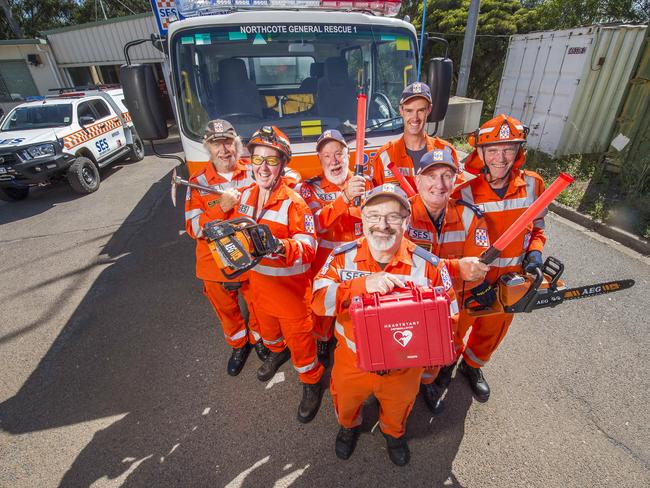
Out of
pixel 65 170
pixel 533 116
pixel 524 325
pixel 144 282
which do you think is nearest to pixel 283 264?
pixel 524 325

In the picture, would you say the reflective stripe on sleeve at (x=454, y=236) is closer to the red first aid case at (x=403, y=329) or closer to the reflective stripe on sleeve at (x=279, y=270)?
the red first aid case at (x=403, y=329)

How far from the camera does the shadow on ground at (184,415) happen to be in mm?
2406

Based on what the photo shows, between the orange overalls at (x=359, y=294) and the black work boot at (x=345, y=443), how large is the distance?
0.29 metres

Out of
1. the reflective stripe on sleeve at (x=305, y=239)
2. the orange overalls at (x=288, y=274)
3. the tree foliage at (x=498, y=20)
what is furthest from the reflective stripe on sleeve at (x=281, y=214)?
the tree foliage at (x=498, y=20)

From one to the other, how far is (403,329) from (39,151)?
30.1ft

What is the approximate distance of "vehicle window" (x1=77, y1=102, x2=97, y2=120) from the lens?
28.4ft

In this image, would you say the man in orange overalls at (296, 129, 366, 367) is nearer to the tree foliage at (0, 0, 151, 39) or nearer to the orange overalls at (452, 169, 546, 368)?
the orange overalls at (452, 169, 546, 368)

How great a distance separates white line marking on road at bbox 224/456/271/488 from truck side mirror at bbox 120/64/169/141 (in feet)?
9.87

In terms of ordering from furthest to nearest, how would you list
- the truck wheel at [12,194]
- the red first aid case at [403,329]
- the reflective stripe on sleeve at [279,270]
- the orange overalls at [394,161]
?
the truck wheel at [12,194]
the orange overalls at [394,161]
the reflective stripe on sleeve at [279,270]
the red first aid case at [403,329]

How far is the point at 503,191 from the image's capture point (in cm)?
237

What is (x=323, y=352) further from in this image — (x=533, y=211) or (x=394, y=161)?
(x=533, y=211)

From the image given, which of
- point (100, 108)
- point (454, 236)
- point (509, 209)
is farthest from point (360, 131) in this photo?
point (100, 108)

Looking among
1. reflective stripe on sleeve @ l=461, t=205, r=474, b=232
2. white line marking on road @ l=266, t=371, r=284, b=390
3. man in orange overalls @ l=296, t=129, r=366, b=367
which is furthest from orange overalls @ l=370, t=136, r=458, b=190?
white line marking on road @ l=266, t=371, r=284, b=390

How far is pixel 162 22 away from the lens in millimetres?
4348
